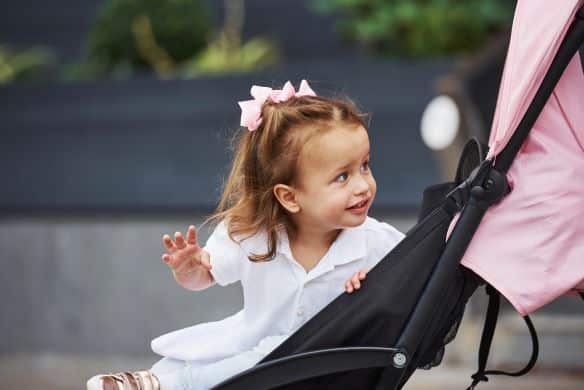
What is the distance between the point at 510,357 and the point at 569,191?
2.96m

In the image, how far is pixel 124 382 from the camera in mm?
2803

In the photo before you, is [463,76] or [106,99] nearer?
[463,76]

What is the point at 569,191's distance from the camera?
8.65 feet

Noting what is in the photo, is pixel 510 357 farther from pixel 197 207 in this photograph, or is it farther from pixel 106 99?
pixel 106 99

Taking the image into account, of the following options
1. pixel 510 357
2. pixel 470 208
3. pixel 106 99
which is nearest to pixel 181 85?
pixel 106 99

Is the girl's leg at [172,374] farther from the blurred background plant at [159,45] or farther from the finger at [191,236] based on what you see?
the blurred background plant at [159,45]

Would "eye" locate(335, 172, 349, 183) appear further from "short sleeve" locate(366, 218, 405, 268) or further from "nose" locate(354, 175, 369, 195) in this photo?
"short sleeve" locate(366, 218, 405, 268)

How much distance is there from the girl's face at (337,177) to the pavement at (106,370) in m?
2.48

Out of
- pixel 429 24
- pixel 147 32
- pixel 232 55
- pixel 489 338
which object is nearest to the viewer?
pixel 489 338

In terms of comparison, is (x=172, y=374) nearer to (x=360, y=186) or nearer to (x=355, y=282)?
(x=355, y=282)

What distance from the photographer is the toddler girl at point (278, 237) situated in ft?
9.25

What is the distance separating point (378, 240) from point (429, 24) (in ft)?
12.3

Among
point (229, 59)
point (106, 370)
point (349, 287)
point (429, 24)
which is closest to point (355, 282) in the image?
point (349, 287)

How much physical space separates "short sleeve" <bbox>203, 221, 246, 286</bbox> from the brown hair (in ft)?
0.11
